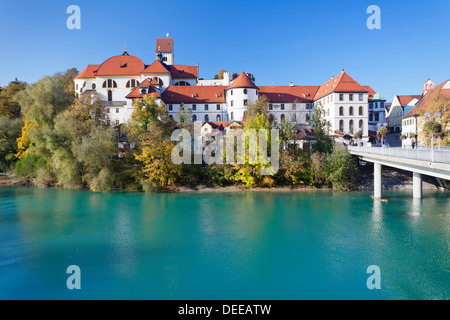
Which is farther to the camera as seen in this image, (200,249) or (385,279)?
(200,249)

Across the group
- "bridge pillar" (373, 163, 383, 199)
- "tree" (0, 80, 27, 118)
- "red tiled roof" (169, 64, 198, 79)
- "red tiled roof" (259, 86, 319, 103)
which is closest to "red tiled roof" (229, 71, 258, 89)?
"red tiled roof" (259, 86, 319, 103)

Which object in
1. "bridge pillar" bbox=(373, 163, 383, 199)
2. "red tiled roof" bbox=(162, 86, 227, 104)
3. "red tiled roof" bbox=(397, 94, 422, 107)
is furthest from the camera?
"red tiled roof" bbox=(397, 94, 422, 107)

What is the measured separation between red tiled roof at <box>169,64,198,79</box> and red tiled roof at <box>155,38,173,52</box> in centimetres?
1195

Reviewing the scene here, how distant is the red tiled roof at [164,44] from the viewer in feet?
223

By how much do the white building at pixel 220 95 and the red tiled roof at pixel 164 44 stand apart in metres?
16.6

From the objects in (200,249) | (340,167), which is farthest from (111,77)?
(200,249)

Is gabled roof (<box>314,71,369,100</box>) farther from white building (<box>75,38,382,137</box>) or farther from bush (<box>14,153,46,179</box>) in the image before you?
bush (<box>14,153,46,179</box>)

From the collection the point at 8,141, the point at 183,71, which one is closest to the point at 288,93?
the point at 183,71

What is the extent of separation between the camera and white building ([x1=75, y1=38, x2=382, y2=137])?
141 ft

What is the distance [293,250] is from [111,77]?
142 feet
